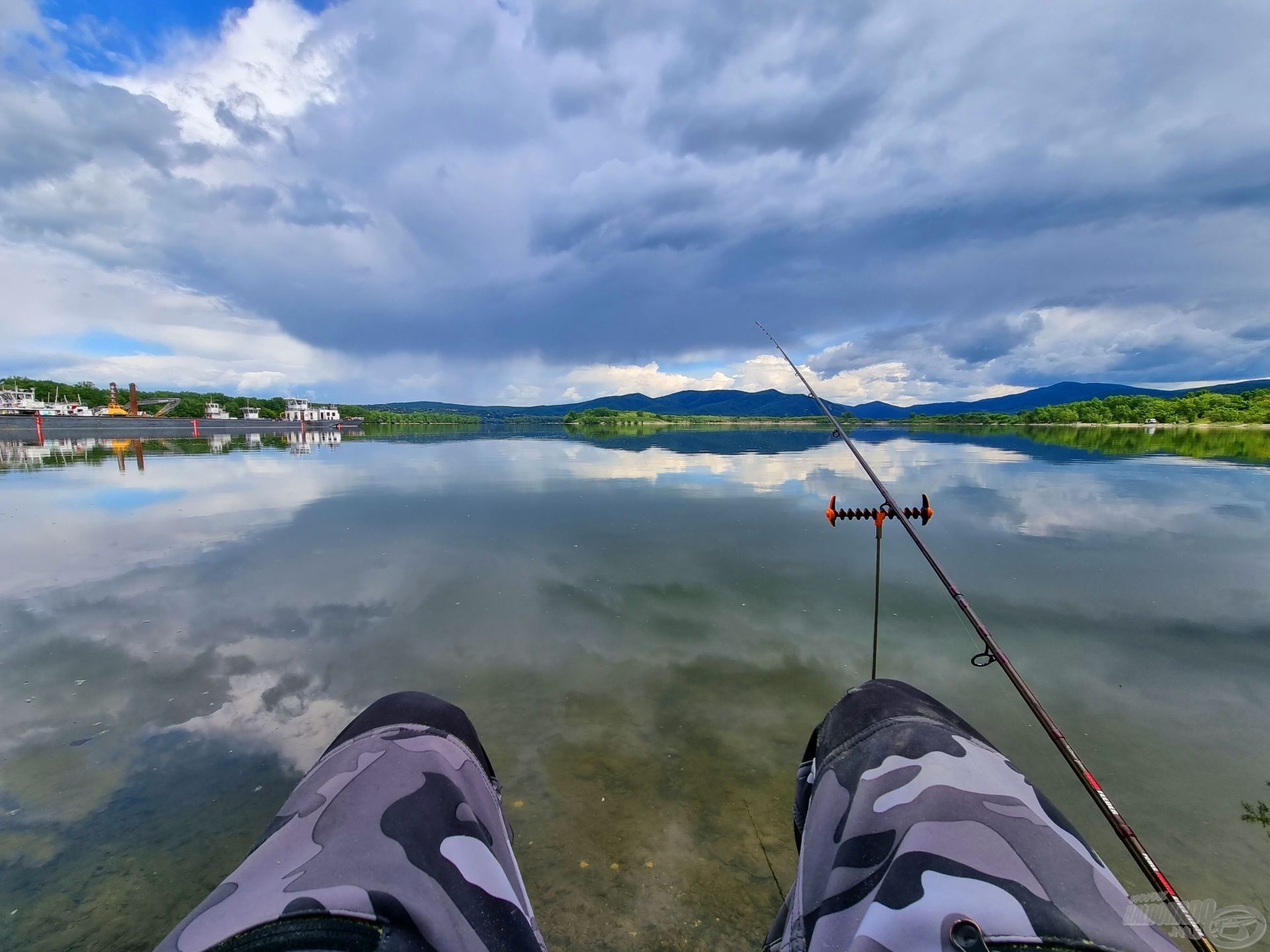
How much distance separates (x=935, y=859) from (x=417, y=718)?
1721 mm

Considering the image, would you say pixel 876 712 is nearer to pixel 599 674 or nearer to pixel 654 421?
pixel 599 674

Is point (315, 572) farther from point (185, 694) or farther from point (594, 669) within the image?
point (594, 669)

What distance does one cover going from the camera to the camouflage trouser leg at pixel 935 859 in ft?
3.87

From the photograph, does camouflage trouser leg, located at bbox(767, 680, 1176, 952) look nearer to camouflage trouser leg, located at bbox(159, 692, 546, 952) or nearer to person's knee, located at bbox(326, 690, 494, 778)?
camouflage trouser leg, located at bbox(159, 692, 546, 952)

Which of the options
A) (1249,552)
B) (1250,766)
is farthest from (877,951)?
(1249,552)

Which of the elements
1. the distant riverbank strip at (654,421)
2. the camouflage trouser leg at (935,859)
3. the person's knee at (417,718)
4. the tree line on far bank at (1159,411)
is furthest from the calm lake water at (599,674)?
the tree line on far bank at (1159,411)

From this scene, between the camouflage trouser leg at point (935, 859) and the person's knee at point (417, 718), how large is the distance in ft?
3.87

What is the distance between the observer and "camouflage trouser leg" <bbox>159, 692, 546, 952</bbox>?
3.79 feet

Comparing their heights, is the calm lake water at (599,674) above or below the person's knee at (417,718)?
below

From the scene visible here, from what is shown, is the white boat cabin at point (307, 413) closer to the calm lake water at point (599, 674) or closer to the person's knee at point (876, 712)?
the calm lake water at point (599, 674)

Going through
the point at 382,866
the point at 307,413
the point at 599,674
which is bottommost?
the point at 599,674

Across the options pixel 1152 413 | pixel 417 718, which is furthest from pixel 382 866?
pixel 1152 413

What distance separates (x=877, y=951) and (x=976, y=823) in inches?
17.3

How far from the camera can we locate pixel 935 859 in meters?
1.34
